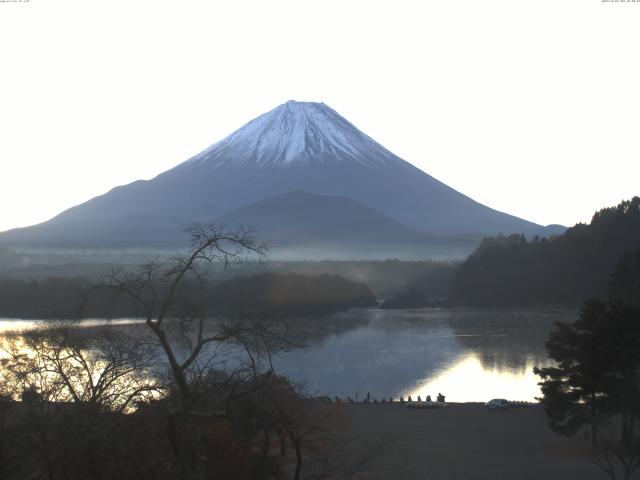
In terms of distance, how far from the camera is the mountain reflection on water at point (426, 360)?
18438 mm

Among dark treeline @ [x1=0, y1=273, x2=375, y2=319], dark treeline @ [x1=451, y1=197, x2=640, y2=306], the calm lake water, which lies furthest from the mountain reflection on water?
dark treeline @ [x1=451, y1=197, x2=640, y2=306]

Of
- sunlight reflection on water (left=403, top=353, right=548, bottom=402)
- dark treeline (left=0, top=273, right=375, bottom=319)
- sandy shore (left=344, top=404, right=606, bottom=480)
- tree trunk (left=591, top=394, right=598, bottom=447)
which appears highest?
dark treeline (left=0, top=273, right=375, bottom=319)

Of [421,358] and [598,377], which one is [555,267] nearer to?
[421,358]

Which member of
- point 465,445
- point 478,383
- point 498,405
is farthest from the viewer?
point 478,383

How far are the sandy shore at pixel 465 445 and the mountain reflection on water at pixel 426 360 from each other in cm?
165

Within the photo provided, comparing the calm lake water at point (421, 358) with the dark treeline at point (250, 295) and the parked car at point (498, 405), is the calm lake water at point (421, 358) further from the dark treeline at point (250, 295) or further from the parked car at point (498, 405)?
the dark treeline at point (250, 295)

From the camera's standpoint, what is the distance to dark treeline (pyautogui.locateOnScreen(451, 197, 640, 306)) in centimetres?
4375

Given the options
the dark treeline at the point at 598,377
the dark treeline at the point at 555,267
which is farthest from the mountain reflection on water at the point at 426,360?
the dark treeline at the point at 555,267

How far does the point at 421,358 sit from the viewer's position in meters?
23.0

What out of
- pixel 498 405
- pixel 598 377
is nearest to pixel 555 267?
pixel 498 405

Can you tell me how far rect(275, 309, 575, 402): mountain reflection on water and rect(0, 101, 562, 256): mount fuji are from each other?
56983mm

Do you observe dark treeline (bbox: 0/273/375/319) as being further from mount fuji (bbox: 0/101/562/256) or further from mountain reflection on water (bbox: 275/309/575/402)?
mount fuji (bbox: 0/101/562/256)

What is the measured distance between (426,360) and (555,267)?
82.2 ft

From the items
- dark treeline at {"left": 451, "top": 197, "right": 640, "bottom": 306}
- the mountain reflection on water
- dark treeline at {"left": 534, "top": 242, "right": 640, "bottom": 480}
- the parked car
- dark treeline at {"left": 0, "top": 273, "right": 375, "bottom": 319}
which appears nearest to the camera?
dark treeline at {"left": 534, "top": 242, "right": 640, "bottom": 480}
